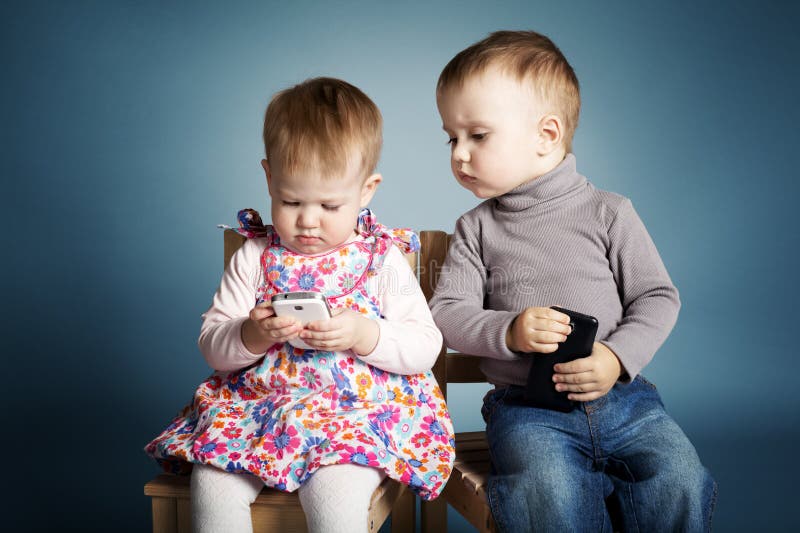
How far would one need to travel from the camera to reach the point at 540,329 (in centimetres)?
170

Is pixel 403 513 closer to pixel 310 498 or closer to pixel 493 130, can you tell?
pixel 310 498

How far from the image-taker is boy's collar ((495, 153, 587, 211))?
76.1 inches

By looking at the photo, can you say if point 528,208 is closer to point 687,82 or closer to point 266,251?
point 266,251

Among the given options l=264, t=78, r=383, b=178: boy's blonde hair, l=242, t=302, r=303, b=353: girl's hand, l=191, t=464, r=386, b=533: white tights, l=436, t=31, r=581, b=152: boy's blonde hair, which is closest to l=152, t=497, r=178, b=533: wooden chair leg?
l=191, t=464, r=386, b=533: white tights

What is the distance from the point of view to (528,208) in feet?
6.41

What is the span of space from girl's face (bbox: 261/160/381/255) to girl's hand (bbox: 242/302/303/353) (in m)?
0.20

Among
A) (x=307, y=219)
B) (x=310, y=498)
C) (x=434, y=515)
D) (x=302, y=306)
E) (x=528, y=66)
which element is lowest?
(x=434, y=515)

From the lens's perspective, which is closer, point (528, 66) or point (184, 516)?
point (184, 516)

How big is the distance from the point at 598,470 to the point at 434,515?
23.9 inches

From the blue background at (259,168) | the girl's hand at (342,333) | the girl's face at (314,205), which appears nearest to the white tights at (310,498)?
the girl's hand at (342,333)

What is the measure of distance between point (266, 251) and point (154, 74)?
1378mm

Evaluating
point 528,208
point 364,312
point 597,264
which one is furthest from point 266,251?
point 597,264

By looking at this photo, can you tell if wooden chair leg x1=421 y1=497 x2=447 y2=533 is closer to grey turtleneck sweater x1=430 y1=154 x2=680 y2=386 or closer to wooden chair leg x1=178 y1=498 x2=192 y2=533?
grey turtleneck sweater x1=430 y1=154 x2=680 y2=386

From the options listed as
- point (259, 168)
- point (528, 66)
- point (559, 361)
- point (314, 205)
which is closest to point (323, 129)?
point (314, 205)
